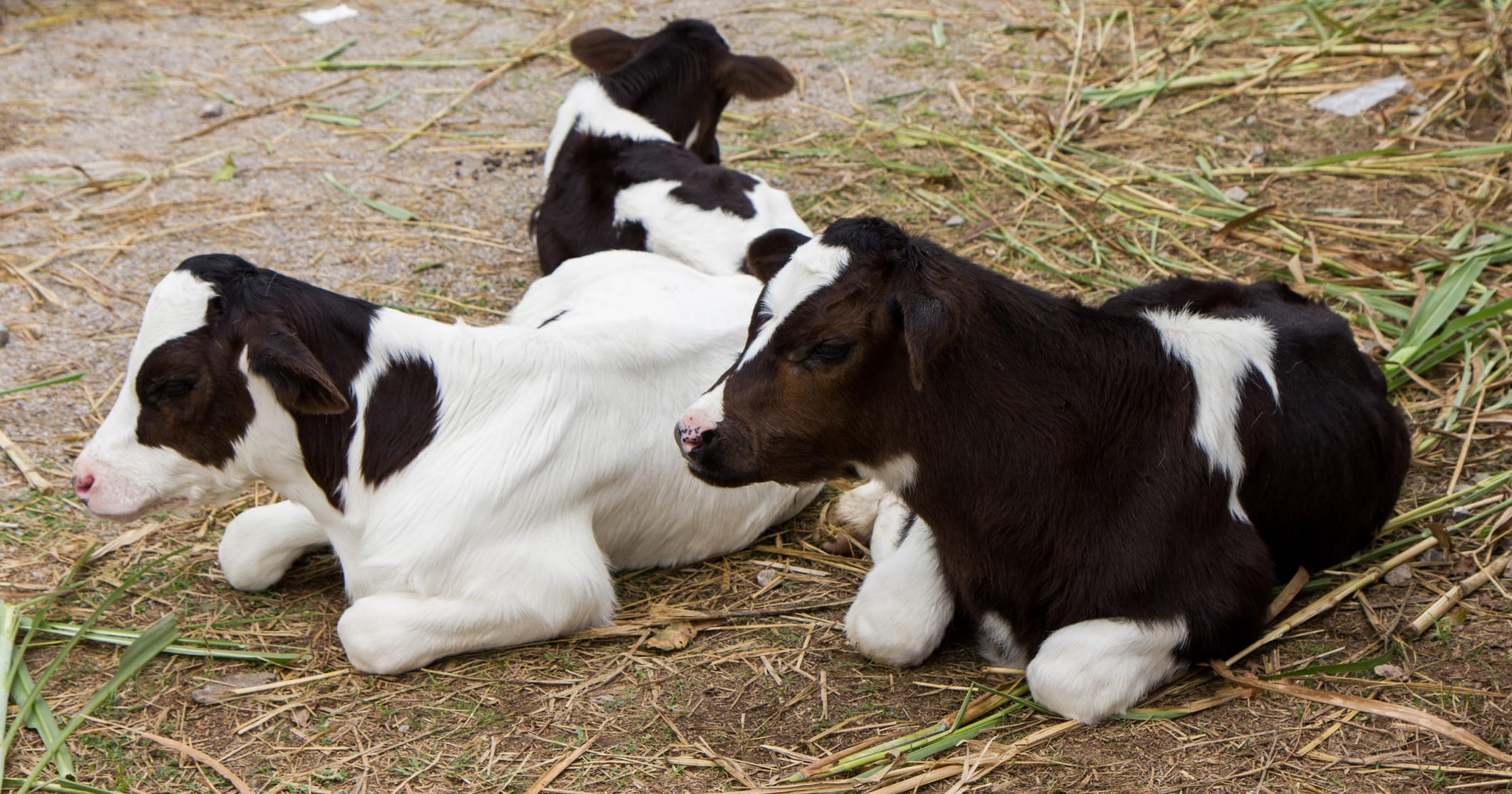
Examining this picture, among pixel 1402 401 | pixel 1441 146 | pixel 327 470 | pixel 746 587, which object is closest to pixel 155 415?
pixel 327 470

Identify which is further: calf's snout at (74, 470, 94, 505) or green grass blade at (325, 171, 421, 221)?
green grass blade at (325, 171, 421, 221)

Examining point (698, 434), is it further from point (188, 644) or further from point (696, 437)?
point (188, 644)

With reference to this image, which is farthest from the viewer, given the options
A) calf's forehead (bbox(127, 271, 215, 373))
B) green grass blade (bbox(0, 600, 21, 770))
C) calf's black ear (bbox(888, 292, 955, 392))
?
calf's forehead (bbox(127, 271, 215, 373))

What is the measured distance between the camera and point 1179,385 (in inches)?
167

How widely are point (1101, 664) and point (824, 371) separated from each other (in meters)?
1.11

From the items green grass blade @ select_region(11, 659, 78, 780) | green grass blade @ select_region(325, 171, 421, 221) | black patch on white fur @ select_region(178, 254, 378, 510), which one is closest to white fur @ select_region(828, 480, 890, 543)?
black patch on white fur @ select_region(178, 254, 378, 510)

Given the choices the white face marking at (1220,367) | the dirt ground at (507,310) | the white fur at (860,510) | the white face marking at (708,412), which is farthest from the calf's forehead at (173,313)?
the white face marking at (1220,367)

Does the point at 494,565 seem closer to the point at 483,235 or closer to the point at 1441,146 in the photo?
the point at 483,235

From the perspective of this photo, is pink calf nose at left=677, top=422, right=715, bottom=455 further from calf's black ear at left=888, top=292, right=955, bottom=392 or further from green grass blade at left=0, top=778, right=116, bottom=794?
green grass blade at left=0, top=778, right=116, bottom=794

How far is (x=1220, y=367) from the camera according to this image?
4297 millimetres

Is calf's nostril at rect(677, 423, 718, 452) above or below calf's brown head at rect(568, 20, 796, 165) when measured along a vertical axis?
below

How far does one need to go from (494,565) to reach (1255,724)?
2274 millimetres

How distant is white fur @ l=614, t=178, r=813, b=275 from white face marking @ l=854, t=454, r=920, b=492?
2483 millimetres

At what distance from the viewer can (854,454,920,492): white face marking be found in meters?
4.10
